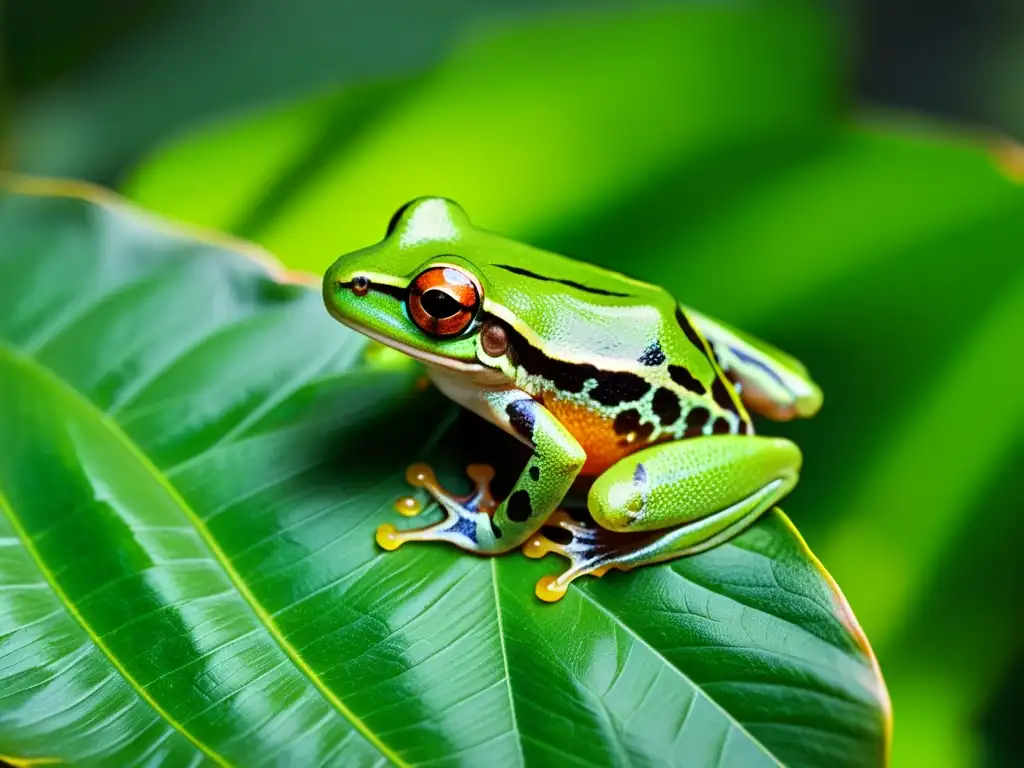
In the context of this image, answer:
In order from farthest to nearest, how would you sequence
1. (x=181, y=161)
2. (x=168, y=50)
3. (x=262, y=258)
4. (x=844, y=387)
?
1. (x=168, y=50)
2. (x=181, y=161)
3. (x=844, y=387)
4. (x=262, y=258)

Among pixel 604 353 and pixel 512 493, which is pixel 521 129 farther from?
pixel 512 493

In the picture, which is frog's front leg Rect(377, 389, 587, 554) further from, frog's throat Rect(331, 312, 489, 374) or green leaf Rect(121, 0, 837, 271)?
green leaf Rect(121, 0, 837, 271)

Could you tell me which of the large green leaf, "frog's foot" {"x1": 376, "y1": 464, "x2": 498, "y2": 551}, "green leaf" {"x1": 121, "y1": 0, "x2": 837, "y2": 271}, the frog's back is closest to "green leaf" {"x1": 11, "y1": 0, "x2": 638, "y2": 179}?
"green leaf" {"x1": 121, "y1": 0, "x2": 837, "y2": 271}

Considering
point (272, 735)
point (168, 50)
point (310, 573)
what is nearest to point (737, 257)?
point (310, 573)

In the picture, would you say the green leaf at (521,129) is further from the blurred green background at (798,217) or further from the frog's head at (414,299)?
→ the frog's head at (414,299)

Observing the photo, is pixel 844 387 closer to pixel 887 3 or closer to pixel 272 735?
pixel 272 735

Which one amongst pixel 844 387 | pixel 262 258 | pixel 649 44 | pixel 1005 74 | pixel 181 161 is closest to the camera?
pixel 262 258

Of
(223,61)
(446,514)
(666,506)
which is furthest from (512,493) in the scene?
(223,61)
